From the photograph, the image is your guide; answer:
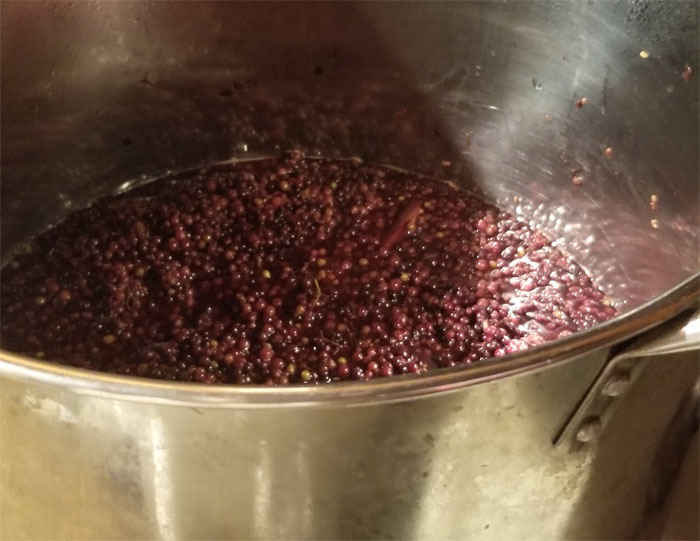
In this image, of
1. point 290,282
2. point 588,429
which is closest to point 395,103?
point 290,282

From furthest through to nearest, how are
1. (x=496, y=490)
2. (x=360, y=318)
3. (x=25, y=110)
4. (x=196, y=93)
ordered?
1. (x=196, y=93)
2. (x=25, y=110)
3. (x=360, y=318)
4. (x=496, y=490)

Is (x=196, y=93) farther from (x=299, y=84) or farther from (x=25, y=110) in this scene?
(x=25, y=110)

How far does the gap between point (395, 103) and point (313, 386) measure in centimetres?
117

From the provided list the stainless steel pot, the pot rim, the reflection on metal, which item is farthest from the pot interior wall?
the pot rim

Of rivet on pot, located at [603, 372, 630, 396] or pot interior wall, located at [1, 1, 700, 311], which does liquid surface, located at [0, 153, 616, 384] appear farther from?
rivet on pot, located at [603, 372, 630, 396]

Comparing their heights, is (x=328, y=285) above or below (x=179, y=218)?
below

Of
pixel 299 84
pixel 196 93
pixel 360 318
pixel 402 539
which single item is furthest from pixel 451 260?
pixel 402 539

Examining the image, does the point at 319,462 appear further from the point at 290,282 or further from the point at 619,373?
the point at 290,282

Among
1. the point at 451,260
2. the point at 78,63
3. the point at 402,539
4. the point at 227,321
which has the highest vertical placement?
the point at 78,63

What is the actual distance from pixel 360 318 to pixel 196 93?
0.67 metres

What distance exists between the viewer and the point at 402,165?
5.56 feet

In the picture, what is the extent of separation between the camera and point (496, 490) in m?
0.73

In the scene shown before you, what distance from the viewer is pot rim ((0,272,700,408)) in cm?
57

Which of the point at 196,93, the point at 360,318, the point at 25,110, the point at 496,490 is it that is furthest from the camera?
the point at 196,93
